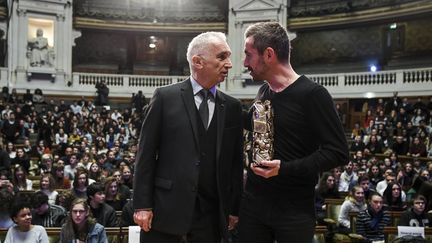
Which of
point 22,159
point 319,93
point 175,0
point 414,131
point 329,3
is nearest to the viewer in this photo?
point 319,93

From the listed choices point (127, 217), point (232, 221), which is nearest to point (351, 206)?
point (127, 217)

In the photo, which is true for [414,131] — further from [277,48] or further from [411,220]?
[277,48]

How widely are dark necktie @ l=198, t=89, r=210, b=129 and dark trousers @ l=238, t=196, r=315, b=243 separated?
0.45 metres

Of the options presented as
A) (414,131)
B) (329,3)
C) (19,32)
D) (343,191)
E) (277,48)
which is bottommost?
(343,191)

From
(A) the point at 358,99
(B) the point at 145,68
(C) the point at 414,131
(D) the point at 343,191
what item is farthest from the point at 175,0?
(D) the point at 343,191

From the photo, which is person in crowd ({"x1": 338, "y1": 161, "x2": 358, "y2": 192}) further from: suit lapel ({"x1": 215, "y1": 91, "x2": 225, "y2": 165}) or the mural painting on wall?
the mural painting on wall

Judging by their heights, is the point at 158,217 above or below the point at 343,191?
above

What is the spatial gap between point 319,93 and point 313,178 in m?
0.40

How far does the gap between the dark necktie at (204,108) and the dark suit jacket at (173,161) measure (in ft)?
0.15

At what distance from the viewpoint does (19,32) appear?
23.6m

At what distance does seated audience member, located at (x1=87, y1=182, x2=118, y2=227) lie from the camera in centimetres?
671

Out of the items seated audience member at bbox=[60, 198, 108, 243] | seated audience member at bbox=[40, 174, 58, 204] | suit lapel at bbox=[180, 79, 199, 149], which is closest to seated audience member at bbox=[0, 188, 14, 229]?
seated audience member at bbox=[60, 198, 108, 243]

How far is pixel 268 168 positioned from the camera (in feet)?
7.57

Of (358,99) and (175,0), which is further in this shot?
(175,0)
